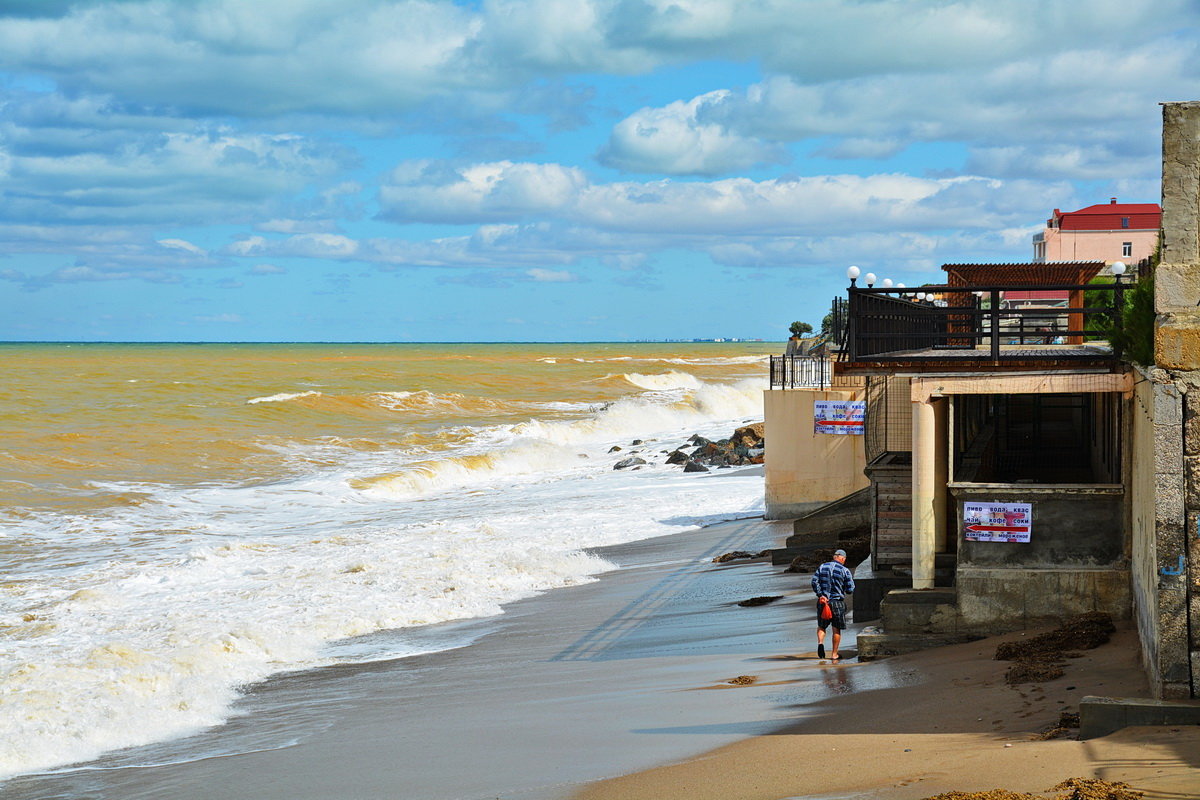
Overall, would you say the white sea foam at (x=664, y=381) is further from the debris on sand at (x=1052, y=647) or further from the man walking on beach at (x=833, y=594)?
the debris on sand at (x=1052, y=647)

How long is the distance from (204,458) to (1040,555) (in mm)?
34201

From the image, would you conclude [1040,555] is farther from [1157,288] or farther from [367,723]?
[367,723]

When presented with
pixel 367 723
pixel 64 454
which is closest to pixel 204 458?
pixel 64 454

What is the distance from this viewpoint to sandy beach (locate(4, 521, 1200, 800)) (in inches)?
322

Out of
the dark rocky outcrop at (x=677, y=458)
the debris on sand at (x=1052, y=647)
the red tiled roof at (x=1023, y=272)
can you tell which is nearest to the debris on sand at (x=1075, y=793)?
the debris on sand at (x=1052, y=647)

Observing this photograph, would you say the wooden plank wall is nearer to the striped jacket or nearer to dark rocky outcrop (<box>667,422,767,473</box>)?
the striped jacket

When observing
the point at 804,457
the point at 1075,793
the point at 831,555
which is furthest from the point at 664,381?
the point at 1075,793

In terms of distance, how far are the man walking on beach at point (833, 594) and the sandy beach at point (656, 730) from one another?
35 centimetres

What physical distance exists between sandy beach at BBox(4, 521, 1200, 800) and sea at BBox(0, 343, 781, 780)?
130 centimetres

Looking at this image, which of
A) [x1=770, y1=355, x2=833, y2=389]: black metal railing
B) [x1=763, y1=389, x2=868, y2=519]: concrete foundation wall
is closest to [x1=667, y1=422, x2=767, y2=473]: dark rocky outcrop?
[x1=770, y1=355, x2=833, y2=389]: black metal railing

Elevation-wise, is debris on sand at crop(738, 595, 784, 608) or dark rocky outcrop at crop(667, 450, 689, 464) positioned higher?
dark rocky outcrop at crop(667, 450, 689, 464)

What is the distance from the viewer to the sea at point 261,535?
13469 millimetres

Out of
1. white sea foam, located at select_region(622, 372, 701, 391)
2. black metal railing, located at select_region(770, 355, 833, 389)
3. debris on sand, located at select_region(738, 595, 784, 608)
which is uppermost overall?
white sea foam, located at select_region(622, 372, 701, 391)

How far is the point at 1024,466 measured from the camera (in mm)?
20078
